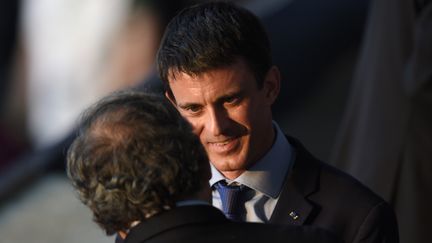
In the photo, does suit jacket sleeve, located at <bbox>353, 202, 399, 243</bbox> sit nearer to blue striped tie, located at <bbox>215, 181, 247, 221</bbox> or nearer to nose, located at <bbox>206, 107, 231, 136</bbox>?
blue striped tie, located at <bbox>215, 181, 247, 221</bbox>

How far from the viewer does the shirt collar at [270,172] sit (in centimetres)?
293

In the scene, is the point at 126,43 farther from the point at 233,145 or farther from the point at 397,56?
the point at 233,145

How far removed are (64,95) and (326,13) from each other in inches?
103

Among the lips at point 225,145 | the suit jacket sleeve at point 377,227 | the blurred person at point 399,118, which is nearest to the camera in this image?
the suit jacket sleeve at point 377,227

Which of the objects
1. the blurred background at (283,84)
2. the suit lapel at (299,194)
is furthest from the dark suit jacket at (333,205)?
the blurred background at (283,84)

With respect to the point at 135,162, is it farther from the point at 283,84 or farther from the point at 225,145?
the point at 283,84

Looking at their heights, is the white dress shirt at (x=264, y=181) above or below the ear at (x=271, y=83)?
below

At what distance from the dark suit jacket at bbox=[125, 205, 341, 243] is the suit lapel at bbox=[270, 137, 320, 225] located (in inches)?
17.1

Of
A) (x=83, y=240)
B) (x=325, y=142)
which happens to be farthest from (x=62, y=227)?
(x=325, y=142)

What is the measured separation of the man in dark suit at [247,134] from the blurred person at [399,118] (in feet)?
5.11

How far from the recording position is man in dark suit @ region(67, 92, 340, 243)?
2359 millimetres

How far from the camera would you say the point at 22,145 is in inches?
363

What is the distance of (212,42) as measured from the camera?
285 centimetres

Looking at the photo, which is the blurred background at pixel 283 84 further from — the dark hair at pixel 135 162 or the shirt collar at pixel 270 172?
the dark hair at pixel 135 162
